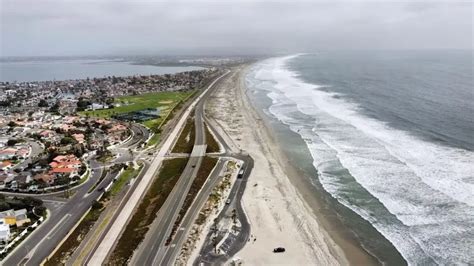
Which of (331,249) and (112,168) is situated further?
(112,168)

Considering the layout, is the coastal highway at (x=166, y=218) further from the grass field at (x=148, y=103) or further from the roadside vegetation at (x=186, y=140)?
the grass field at (x=148, y=103)

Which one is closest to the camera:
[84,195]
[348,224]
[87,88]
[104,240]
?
[104,240]

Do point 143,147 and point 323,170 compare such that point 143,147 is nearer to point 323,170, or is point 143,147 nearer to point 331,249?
point 323,170

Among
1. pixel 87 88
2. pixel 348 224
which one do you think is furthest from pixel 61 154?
pixel 87 88

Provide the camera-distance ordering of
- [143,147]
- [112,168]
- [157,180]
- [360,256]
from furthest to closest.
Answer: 1. [143,147]
2. [112,168]
3. [157,180]
4. [360,256]

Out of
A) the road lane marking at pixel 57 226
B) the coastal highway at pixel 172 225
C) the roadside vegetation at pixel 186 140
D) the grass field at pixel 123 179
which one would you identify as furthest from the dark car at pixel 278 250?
the roadside vegetation at pixel 186 140

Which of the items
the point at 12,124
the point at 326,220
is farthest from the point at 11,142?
the point at 326,220

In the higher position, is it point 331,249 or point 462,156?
point 462,156
